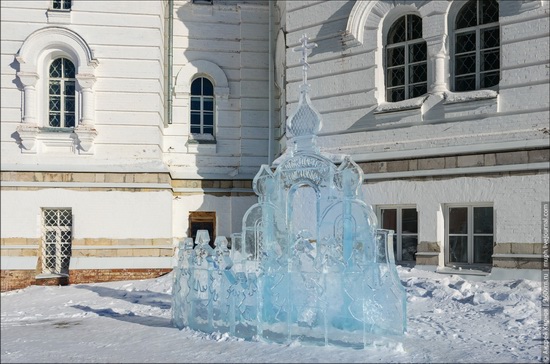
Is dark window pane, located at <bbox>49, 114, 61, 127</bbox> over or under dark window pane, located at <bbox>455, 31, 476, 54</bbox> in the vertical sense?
under

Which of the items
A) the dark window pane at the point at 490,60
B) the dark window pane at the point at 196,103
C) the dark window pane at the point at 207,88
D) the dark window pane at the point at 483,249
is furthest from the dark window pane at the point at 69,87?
the dark window pane at the point at 483,249

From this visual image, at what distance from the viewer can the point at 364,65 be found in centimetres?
1338

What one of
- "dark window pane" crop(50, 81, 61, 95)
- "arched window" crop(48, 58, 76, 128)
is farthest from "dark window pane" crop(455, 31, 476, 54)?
"dark window pane" crop(50, 81, 61, 95)

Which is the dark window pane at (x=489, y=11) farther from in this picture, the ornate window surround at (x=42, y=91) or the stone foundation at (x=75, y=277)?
the stone foundation at (x=75, y=277)

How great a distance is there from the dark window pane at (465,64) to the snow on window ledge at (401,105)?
79 cm

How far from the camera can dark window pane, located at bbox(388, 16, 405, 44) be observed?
1330 cm

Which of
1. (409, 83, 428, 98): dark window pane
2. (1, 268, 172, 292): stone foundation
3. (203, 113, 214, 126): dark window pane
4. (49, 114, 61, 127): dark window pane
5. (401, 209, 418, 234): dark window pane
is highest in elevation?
(409, 83, 428, 98): dark window pane

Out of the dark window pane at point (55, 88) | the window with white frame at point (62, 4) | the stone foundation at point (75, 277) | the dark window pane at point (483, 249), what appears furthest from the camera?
the dark window pane at point (55, 88)

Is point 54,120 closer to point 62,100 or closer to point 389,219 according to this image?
point 62,100

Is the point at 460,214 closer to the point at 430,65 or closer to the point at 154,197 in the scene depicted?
the point at 430,65

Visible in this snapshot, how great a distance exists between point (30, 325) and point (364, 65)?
7.75 meters

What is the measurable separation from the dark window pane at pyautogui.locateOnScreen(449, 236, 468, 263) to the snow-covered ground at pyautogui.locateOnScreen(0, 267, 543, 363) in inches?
24.5

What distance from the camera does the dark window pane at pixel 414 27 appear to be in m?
13.0

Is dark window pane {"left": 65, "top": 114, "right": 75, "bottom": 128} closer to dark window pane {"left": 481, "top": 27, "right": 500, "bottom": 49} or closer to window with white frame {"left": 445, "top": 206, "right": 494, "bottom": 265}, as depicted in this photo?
window with white frame {"left": 445, "top": 206, "right": 494, "bottom": 265}
